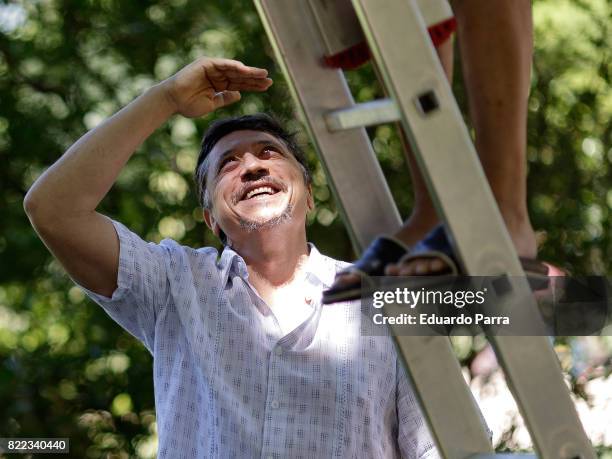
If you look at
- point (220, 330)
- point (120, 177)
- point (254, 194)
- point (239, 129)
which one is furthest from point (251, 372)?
point (120, 177)

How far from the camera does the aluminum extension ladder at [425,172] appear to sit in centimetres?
127

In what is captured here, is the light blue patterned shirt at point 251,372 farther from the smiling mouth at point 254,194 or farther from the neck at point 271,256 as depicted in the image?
the smiling mouth at point 254,194

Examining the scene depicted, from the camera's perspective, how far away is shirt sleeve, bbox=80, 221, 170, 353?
2.39m

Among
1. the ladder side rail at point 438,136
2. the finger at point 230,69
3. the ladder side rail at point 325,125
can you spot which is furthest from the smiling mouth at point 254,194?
the ladder side rail at point 438,136

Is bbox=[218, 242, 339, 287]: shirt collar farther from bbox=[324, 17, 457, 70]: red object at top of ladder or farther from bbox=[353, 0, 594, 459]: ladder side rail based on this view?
bbox=[353, 0, 594, 459]: ladder side rail

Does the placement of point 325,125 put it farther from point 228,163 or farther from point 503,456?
point 228,163

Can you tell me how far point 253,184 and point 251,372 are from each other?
1.59ft

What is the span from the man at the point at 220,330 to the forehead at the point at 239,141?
0.24 m

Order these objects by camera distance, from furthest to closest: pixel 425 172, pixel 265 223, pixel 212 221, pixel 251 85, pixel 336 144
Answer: pixel 212 221 → pixel 265 223 → pixel 251 85 → pixel 336 144 → pixel 425 172

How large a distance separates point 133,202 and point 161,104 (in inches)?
53.9

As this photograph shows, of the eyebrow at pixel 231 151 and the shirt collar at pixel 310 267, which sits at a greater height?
the eyebrow at pixel 231 151

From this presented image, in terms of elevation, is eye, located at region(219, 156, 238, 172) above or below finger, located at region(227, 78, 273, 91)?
below

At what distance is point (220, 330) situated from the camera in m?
2.39

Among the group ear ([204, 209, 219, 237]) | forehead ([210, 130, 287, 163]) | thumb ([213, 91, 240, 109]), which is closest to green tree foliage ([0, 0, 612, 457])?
ear ([204, 209, 219, 237])
